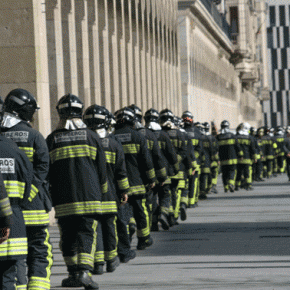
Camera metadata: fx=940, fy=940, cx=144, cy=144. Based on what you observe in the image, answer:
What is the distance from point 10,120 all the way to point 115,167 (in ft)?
8.10

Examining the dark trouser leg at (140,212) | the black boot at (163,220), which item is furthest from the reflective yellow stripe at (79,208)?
the black boot at (163,220)

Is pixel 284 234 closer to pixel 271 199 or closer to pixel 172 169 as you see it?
pixel 172 169

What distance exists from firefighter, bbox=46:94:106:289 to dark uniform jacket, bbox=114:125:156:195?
2.41 meters

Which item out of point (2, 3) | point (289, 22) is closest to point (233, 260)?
point (2, 3)

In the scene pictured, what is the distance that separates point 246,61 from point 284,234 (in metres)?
69.1

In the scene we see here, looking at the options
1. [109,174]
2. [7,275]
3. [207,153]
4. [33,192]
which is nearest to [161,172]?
[109,174]

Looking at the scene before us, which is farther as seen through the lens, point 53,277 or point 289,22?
point 289,22

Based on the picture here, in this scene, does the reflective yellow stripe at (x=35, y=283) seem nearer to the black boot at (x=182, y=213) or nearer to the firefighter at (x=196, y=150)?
the black boot at (x=182, y=213)

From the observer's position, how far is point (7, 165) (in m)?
6.65

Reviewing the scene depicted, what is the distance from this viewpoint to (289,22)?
524 feet

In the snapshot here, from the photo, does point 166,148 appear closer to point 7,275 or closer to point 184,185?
point 184,185

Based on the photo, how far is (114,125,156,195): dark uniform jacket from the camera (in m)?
11.6

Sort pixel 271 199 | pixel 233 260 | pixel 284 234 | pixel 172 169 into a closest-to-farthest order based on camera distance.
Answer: pixel 233 260 < pixel 284 234 < pixel 172 169 < pixel 271 199

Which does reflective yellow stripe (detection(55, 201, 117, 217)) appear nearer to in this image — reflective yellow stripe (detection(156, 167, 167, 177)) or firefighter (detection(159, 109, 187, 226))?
reflective yellow stripe (detection(156, 167, 167, 177))
